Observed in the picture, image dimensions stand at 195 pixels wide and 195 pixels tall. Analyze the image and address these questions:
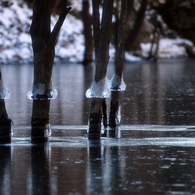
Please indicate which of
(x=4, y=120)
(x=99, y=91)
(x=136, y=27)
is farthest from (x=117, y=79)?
(x=136, y=27)

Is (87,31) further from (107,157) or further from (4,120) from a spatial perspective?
(107,157)

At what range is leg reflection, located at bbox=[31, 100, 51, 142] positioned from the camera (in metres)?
9.11

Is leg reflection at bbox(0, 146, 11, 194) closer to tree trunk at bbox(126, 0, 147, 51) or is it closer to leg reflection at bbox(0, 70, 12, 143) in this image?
leg reflection at bbox(0, 70, 12, 143)

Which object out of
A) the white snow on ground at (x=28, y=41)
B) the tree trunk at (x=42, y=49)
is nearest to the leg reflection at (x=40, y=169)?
→ the tree trunk at (x=42, y=49)

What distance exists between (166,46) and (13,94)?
5276 centimetres

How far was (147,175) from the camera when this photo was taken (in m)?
6.57

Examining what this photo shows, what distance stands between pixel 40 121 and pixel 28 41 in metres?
53.7

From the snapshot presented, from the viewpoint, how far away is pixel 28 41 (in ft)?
204

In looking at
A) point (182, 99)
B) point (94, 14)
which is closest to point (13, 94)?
point (182, 99)

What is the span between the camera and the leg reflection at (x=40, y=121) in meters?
9.11

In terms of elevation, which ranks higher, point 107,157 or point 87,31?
point 87,31

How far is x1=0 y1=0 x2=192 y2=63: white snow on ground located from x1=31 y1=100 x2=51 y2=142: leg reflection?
47.4 metres

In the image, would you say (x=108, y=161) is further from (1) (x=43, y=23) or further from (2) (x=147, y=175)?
(1) (x=43, y=23)

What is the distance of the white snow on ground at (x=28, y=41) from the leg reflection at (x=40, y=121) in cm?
4735
